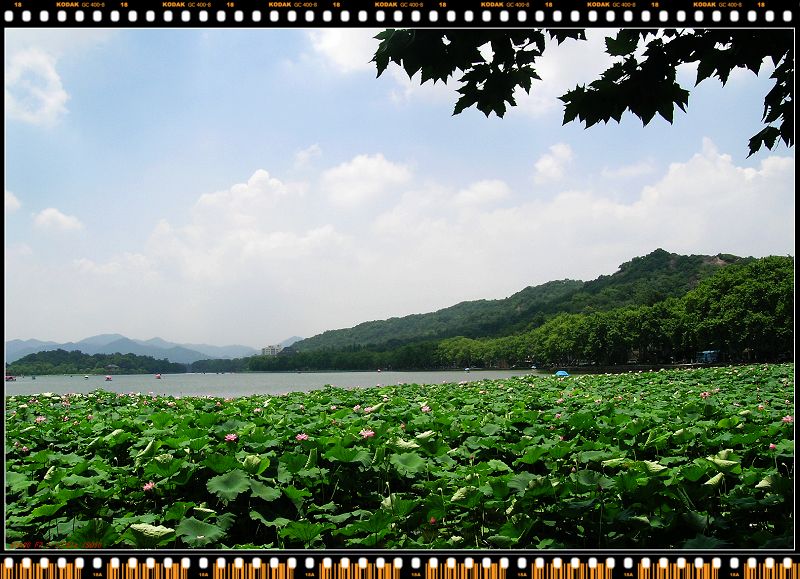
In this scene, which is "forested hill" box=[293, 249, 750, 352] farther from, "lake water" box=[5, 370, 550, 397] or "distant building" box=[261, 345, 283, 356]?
"lake water" box=[5, 370, 550, 397]

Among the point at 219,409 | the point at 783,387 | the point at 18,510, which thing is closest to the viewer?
the point at 18,510

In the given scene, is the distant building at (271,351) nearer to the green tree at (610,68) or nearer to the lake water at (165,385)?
the lake water at (165,385)

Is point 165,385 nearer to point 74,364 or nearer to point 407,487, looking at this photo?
point 74,364
